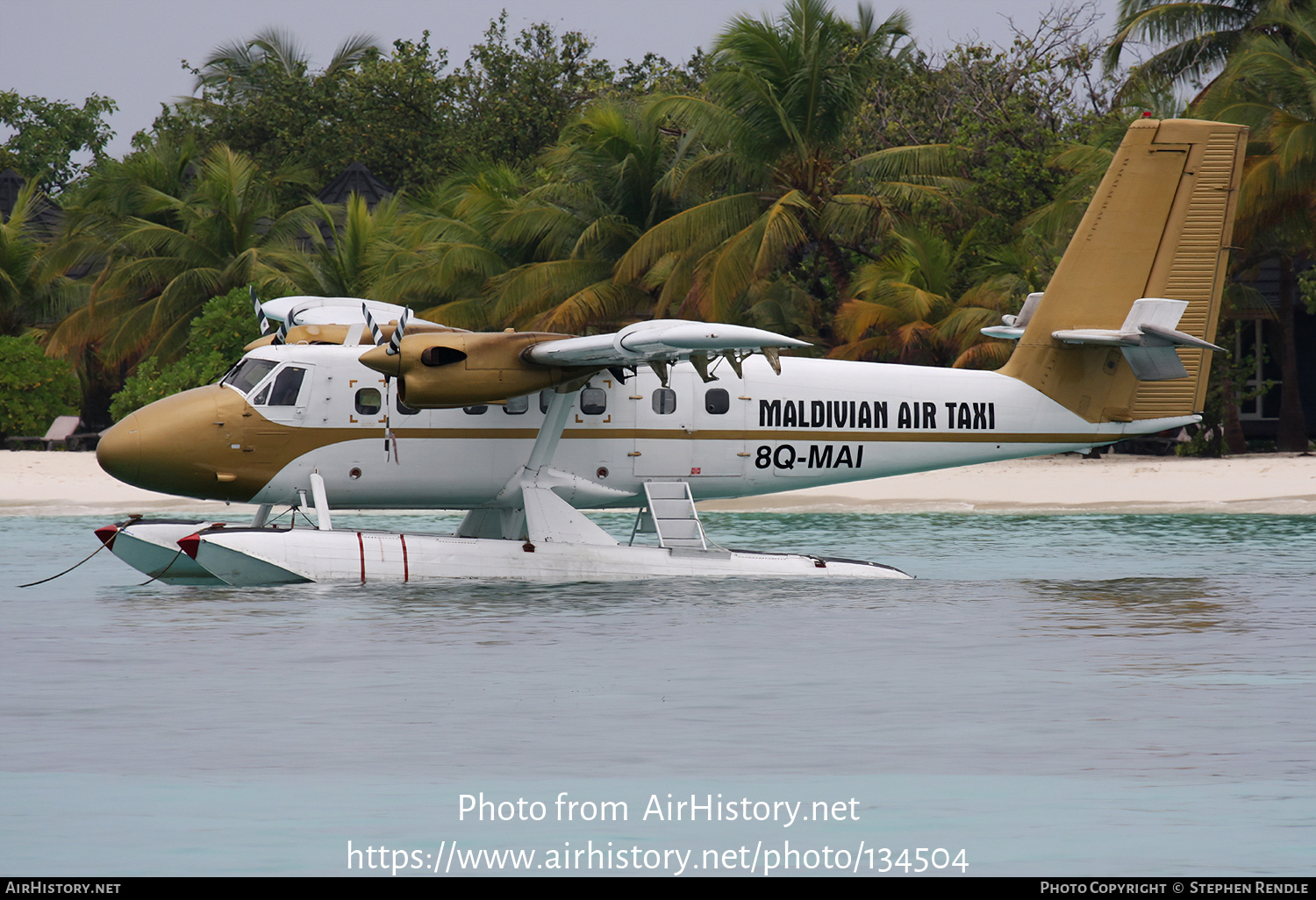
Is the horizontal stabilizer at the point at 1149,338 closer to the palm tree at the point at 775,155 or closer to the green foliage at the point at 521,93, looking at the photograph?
the palm tree at the point at 775,155

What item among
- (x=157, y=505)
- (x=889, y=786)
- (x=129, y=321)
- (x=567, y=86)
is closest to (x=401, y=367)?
(x=889, y=786)

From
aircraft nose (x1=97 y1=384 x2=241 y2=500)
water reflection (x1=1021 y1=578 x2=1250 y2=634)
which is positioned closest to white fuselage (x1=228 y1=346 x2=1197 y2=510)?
aircraft nose (x1=97 y1=384 x2=241 y2=500)

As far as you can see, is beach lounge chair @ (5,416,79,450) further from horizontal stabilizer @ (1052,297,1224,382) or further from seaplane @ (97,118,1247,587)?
horizontal stabilizer @ (1052,297,1224,382)

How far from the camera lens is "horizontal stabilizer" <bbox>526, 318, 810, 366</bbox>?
545 inches

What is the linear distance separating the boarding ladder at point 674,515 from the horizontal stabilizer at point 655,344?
195cm

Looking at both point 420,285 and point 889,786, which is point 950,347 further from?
point 889,786

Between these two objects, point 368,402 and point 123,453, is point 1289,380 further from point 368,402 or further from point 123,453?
A: point 123,453

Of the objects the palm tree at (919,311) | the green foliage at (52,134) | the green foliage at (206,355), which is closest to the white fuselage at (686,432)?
the palm tree at (919,311)

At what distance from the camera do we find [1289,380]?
108 ft

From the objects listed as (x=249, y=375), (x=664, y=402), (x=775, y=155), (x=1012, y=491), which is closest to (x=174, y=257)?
(x=775, y=155)

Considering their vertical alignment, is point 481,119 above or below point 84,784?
above

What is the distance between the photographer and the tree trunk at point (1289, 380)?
1284 inches
